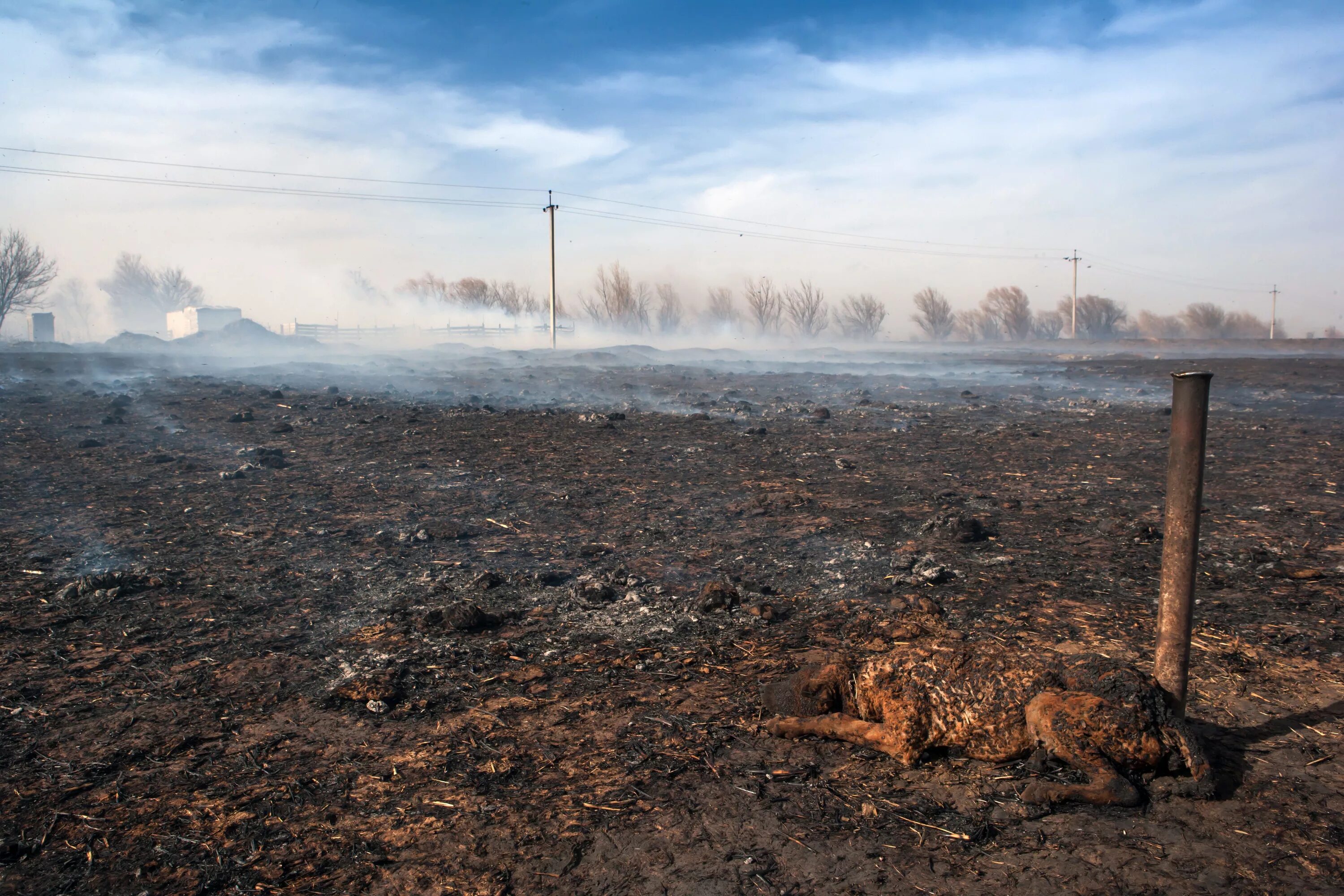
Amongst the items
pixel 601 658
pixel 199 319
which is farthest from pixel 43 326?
pixel 601 658

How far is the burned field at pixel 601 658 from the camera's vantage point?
236 cm

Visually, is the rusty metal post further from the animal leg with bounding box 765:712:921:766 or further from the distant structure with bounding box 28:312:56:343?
the distant structure with bounding box 28:312:56:343

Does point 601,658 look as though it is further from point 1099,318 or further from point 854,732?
point 1099,318

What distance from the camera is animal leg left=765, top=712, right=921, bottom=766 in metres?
2.80

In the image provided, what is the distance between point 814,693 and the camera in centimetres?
313

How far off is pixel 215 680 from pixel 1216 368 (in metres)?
28.7

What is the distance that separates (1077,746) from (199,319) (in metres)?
78.6


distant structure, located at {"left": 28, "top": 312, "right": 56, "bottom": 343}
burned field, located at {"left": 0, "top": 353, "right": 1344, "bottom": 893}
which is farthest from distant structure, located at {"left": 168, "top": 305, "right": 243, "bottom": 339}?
burned field, located at {"left": 0, "top": 353, "right": 1344, "bottom": 893}

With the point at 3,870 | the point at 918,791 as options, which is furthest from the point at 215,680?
the point at 918,791

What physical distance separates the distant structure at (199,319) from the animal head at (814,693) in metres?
72.7

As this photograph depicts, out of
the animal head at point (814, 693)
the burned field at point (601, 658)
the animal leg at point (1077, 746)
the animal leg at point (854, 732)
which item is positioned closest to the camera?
the burned field at point (601, 658)

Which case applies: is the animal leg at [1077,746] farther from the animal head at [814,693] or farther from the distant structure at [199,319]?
the distant structure at [199,319]

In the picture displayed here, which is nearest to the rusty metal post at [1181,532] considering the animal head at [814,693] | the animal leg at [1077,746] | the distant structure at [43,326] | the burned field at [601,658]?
the animal leg at [1077,746]

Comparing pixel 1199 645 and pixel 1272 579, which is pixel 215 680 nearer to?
pixel 1199 645
